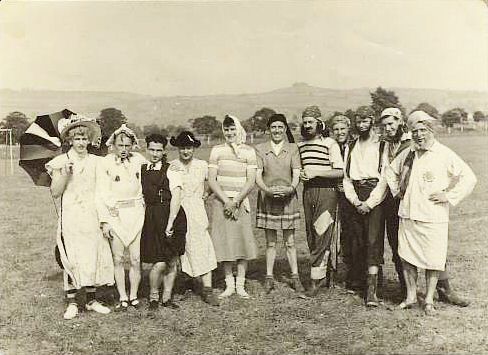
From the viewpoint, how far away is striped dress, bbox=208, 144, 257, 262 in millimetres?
4777

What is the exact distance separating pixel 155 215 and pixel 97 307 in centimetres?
109

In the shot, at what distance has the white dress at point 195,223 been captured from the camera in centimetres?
466

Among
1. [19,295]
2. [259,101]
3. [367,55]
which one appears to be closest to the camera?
[19,295]

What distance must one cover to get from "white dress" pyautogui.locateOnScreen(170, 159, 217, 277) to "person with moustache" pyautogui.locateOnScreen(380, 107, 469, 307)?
186 centimetres

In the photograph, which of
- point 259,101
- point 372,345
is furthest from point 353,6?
point 259,101

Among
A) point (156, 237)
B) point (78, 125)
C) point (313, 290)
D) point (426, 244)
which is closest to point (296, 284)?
point (313, 290)

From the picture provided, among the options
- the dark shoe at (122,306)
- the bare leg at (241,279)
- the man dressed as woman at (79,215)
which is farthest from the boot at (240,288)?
the man dressed as woman at (79,215)

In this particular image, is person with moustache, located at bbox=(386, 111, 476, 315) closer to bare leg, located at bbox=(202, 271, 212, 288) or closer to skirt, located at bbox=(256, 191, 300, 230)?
skirt, located at bbox=(256, 191, 300, 230)

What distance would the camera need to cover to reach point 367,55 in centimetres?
820

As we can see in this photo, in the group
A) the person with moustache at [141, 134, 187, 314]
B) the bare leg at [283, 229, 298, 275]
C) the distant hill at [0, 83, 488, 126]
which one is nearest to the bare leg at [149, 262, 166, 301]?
the person with moustache at [141, 134, 187, 314]

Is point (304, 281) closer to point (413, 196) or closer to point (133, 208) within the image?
point (413, 196)

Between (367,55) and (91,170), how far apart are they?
5741mm

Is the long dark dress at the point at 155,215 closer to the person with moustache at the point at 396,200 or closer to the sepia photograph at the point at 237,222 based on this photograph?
the sepia photograph at the point at 237,222

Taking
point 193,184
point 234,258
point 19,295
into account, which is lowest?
point 19,295
